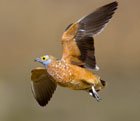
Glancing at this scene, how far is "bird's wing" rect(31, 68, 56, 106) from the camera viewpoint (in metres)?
12.7

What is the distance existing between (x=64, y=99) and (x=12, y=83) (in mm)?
1234

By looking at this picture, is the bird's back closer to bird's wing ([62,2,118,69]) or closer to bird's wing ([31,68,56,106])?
bird's wing ([62,2,118,69])

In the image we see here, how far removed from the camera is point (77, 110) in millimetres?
17891

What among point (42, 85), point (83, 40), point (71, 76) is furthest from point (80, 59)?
point (42, 85)

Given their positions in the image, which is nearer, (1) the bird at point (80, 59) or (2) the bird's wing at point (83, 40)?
(1) the bird at point (80, 59)

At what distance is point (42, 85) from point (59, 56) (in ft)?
18.9

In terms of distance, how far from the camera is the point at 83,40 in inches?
481

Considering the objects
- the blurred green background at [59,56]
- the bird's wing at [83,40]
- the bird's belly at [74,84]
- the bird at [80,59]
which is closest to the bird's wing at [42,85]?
the bird at [80,59]

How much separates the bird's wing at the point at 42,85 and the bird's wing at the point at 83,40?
1.77 feet

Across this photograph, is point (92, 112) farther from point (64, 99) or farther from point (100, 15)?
point (100, 15)

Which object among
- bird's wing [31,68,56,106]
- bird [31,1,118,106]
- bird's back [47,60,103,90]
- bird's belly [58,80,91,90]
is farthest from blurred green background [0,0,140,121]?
bird's belly [58,80,91,90]

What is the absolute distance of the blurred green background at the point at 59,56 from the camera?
17.7 metres

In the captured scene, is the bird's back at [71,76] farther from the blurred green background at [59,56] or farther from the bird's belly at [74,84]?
the blurred green background at [59,56]

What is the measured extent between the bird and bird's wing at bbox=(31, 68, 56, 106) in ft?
0.34
